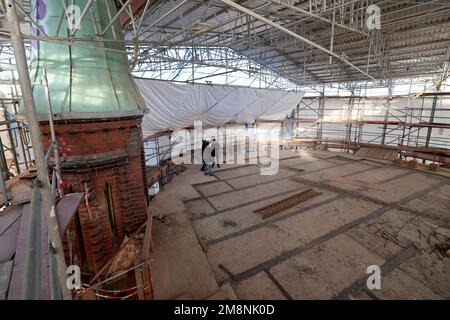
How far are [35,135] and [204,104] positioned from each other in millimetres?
10147

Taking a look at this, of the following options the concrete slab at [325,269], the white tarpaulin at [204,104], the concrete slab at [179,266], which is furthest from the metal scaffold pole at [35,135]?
the white tarpaulin at [204,104]

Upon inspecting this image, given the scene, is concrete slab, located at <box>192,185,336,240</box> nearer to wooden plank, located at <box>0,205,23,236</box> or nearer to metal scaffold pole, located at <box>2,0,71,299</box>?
wooden plank, located at <box>0,205,23,236</box>

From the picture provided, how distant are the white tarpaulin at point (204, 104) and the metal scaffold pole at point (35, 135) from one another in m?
4.93

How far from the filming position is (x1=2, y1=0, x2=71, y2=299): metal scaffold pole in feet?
5.51

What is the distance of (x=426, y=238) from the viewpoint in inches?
205

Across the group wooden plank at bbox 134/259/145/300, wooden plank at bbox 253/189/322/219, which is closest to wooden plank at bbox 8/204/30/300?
wooden plank at bbox 134/259/145/300

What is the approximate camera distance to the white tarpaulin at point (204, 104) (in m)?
9.33

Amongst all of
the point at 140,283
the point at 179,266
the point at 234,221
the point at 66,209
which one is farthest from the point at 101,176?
the point at 234,221

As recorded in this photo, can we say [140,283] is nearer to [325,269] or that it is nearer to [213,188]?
[325,269]

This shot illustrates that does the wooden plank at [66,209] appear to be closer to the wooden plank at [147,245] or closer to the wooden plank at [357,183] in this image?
the wooden plank at [147,245]

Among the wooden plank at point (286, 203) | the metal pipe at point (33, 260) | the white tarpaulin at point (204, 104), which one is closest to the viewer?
the metal pipe at point (33, 260)

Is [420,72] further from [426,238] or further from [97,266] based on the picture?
[97,266]

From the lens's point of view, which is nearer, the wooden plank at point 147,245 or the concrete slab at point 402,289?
the concrete slab at point 402,289

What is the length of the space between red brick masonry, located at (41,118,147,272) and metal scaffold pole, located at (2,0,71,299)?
232cm
